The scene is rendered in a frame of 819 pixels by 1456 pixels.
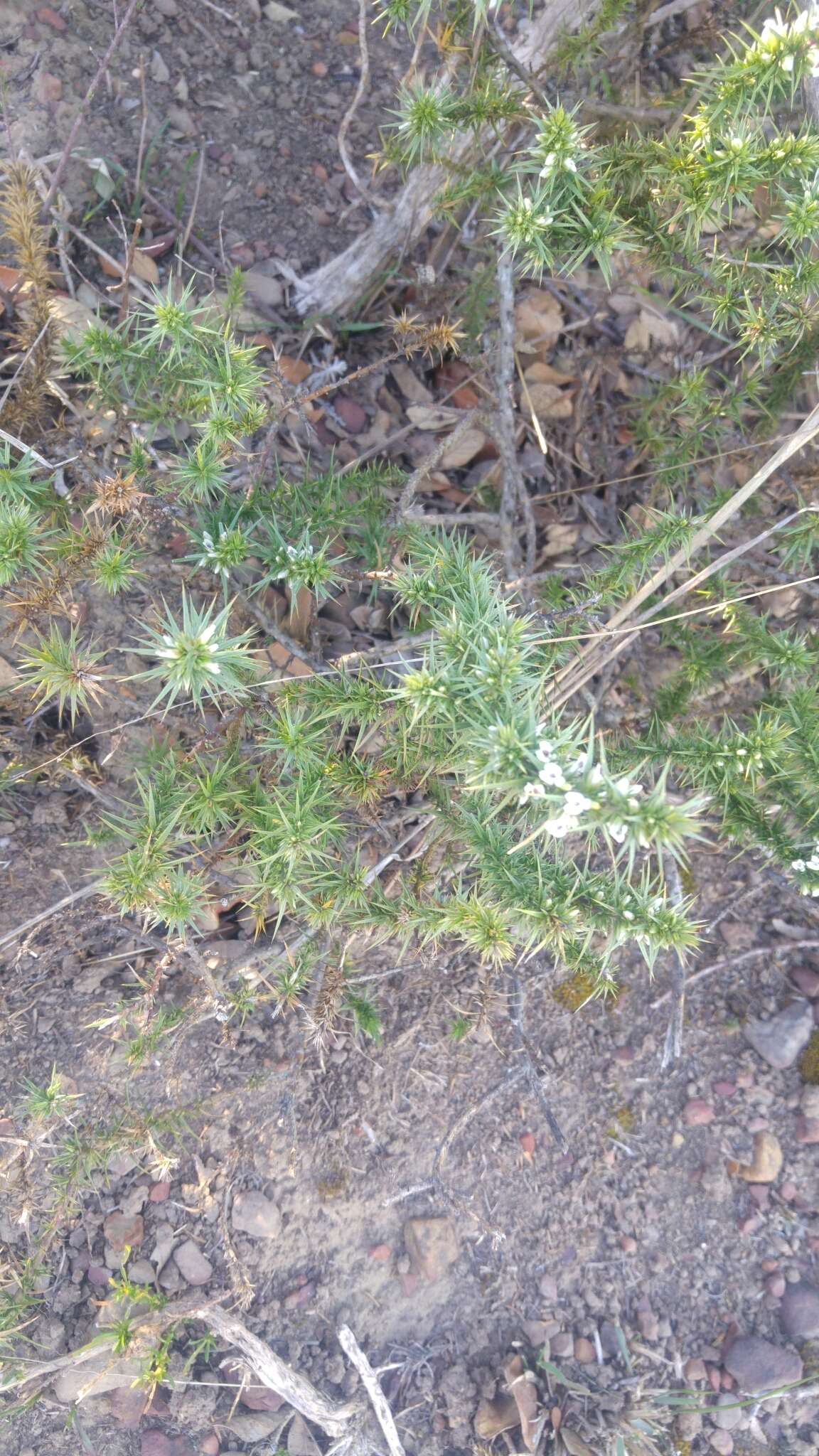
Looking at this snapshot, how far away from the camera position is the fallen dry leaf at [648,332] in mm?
3967

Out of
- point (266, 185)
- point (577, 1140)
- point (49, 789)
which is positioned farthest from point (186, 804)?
point (266, 185)

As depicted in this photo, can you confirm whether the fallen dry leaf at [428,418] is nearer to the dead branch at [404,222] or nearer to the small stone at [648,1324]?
the dead branch at [404,222]

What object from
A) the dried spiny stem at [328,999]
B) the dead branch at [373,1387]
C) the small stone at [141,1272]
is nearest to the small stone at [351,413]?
the dried spiny stem at [328,999]

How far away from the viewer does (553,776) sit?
183cm

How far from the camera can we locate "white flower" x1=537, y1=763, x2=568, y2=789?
71.3 inches

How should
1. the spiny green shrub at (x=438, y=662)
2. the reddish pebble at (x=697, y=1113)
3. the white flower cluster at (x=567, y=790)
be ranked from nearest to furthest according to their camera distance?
the white flower cluster at (x=567, y=790) → the spiny green shrub at (x=438, y=662) → the reddish pebble at (x=697, y=1113)

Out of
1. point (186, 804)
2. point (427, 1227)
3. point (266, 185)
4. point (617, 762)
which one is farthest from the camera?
point (266, 185)

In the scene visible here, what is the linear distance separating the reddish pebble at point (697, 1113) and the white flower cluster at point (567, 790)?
212cm

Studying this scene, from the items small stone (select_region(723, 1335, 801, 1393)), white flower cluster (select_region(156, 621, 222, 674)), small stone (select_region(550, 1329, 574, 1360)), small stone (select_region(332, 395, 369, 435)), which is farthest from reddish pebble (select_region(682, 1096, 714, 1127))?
small stone (select_region(332, 395, 369, 435))

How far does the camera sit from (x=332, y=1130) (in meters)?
3.19

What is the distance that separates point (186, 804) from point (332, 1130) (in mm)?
1384

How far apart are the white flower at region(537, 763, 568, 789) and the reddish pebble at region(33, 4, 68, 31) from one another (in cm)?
336

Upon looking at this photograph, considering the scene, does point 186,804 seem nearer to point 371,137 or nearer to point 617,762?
point 617,762

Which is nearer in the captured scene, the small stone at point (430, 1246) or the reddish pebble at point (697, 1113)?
the small stone at point (430, 1246)
